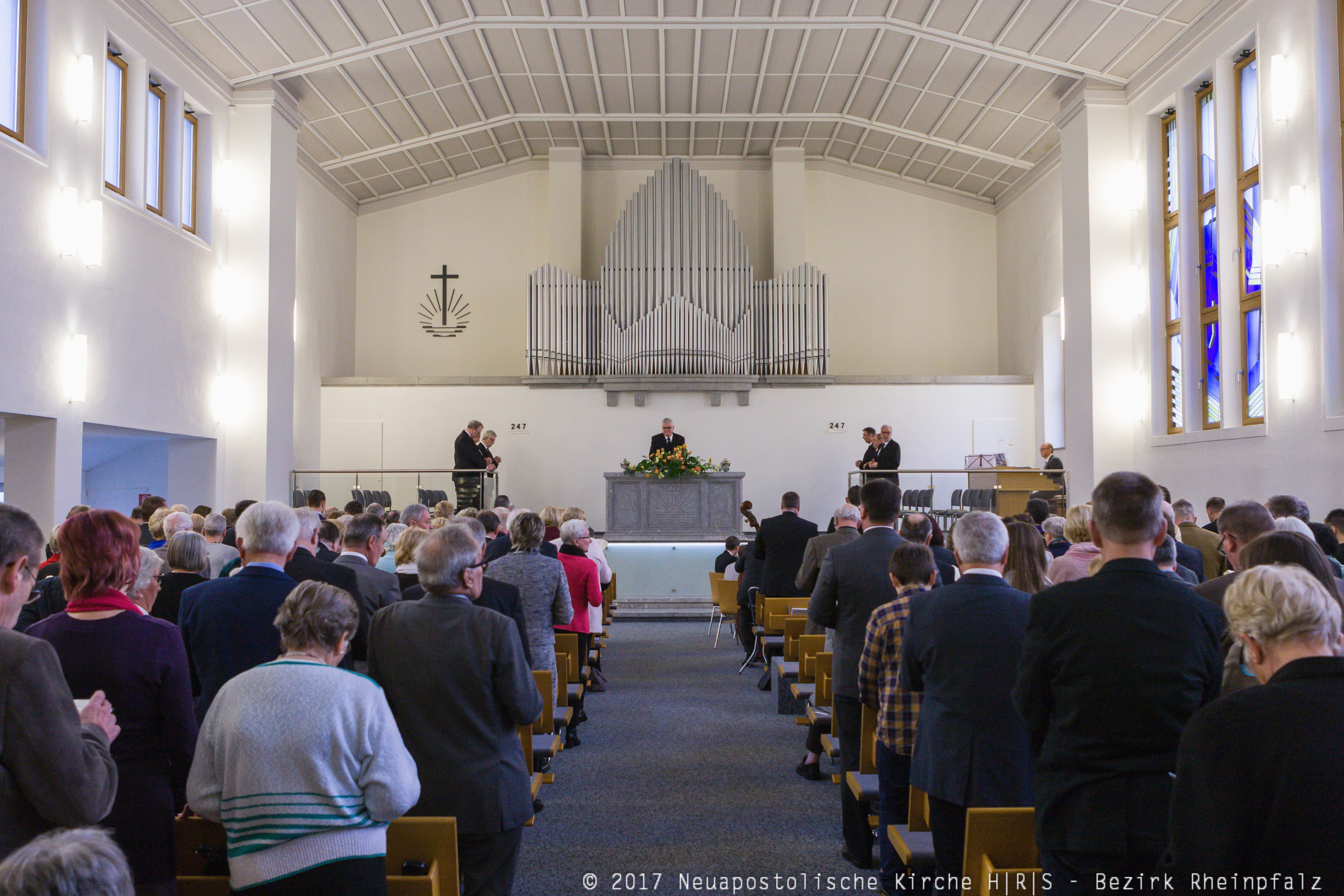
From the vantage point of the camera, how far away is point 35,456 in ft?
29.0

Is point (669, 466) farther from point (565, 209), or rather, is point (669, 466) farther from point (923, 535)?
point (923, 535)

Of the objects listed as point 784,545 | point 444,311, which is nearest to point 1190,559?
point 784,545

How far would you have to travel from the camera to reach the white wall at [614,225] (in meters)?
16.9

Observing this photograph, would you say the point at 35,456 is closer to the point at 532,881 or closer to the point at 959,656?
the point at 532,881

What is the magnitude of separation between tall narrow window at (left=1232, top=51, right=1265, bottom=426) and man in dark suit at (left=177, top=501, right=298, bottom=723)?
31.4ft

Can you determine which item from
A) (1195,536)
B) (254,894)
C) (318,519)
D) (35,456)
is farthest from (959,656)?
(35,456)

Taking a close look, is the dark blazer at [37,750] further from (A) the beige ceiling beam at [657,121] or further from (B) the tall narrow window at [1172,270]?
(A) the beige ceiling beam at [657,121]

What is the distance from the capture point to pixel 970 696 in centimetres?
280

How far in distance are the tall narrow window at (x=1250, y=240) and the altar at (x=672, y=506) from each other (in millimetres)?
5729

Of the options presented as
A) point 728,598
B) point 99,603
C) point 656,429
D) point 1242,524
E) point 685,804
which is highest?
point 656,429

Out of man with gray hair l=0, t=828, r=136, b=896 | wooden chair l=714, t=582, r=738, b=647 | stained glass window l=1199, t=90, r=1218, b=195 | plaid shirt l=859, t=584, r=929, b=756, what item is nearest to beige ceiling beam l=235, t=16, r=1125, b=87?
stained glass window l=1199, t=90, r=1218, b=195

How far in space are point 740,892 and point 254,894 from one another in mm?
2096

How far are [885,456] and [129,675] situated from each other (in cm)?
1183

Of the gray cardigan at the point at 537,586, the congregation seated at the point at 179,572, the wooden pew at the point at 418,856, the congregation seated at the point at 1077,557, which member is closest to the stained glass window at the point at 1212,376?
the congregation seated at the point at 1077,557
